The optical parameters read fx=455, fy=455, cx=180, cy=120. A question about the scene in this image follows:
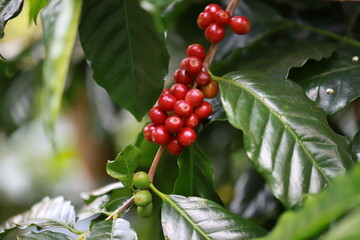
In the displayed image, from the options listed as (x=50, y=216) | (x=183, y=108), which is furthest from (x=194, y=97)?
(x=50, y=216)

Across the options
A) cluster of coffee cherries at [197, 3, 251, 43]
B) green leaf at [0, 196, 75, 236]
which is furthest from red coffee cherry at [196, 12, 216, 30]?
green leaf at [0, 196, 75, 236]

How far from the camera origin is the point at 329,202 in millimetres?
353

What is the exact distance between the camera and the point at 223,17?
2.33ft

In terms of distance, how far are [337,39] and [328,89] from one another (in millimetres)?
248

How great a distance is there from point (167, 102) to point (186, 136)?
0.19 feet

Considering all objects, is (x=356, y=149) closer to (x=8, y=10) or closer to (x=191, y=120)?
(x=191, y=120)

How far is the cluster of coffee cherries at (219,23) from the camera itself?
27.7 inches

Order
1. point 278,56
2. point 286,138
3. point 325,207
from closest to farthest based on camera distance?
point 325,207, point 286,138, point 278,56

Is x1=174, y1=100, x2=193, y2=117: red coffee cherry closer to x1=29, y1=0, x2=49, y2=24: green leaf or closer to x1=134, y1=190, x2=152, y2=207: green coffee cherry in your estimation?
x1=134, y1=190, x2=152, y2=207: green coffee cherry

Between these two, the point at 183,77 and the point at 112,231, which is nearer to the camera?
the point at 112,231

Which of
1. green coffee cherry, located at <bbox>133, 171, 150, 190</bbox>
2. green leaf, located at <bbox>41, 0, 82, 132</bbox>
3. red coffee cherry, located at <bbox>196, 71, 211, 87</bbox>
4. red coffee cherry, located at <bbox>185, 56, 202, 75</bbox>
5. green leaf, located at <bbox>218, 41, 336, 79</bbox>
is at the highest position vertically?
green leaf, located at <bbox>41, 0, 82, 132</bbox>

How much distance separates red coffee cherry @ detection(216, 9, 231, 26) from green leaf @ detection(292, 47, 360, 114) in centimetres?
16

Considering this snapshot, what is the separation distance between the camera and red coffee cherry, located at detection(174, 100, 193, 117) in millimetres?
655

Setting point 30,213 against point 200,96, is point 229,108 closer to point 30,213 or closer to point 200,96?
point 200,96
